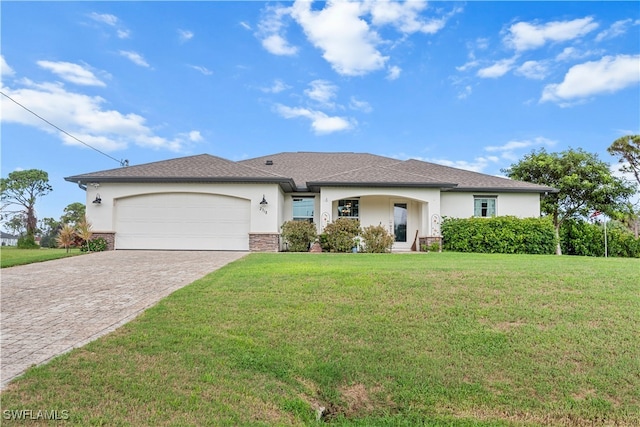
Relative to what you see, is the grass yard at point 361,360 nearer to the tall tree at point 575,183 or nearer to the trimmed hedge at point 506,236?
the trimmed hedge at point 506,236

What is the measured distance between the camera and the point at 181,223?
1552cm

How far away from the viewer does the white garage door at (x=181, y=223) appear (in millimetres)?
15492

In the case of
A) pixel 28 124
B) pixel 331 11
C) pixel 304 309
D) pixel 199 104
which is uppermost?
pixel 331 11

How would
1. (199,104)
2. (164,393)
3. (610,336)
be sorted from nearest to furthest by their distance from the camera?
(164,393) → (610,336) → (199,104)

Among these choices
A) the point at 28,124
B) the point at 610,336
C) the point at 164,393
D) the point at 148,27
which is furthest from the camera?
the point at 28,124

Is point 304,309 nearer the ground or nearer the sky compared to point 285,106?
nearer the ground

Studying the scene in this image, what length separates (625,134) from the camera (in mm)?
24656

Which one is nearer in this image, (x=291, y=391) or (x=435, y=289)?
(x=291, y=391)

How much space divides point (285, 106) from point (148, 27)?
7.64m

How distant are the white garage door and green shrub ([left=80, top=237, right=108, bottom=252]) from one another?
543mm

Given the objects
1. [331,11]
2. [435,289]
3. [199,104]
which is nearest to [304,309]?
[435,289]

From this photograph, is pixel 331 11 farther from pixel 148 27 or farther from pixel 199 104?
pixel 199 104

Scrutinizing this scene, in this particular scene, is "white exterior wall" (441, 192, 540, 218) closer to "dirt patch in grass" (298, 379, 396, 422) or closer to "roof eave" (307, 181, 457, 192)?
"roof eave" (307, 181, 457, 192)

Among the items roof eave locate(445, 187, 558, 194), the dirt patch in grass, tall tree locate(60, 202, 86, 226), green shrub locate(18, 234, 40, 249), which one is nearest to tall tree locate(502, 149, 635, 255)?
roof eave locate(445, 187, 558, 194)
